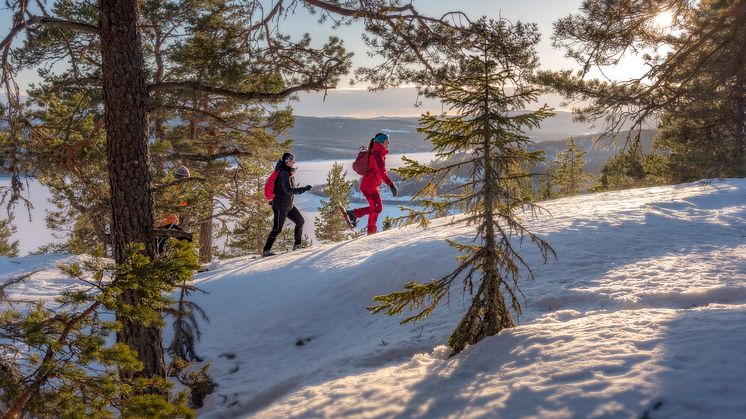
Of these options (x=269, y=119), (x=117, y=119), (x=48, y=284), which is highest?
(x=269, y=119)

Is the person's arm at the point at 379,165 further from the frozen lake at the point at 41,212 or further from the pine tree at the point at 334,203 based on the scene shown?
the pine tree at the point at 334,203

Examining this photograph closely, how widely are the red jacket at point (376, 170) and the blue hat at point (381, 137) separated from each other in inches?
3.6

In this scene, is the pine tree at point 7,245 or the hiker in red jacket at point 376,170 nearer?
the hiker in red jacket at point 376,170

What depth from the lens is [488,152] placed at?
401cm

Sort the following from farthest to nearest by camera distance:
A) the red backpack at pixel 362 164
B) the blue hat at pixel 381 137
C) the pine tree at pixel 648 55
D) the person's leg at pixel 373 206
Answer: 1. the person's leg at pixel 373 206
2. the red backpack at pixel 362 164
3. the blue hat at pixel 381 137
4. the pine tree at pixel 648 55

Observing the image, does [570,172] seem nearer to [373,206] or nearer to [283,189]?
[373,206]

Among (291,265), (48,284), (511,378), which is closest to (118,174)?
(511,378)

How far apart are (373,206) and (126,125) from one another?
6507mm

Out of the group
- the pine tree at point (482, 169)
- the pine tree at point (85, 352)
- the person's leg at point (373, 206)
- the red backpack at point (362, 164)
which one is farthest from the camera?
the person's leg at point (373, 206)

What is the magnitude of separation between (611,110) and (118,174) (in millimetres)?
8071

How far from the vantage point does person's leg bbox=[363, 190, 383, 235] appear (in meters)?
10.0

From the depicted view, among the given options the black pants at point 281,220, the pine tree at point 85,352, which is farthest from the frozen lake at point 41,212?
the black pants at point 281,220

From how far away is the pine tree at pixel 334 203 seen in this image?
29.1 metres

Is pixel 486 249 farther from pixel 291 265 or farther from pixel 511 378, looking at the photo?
pixel 291 265
